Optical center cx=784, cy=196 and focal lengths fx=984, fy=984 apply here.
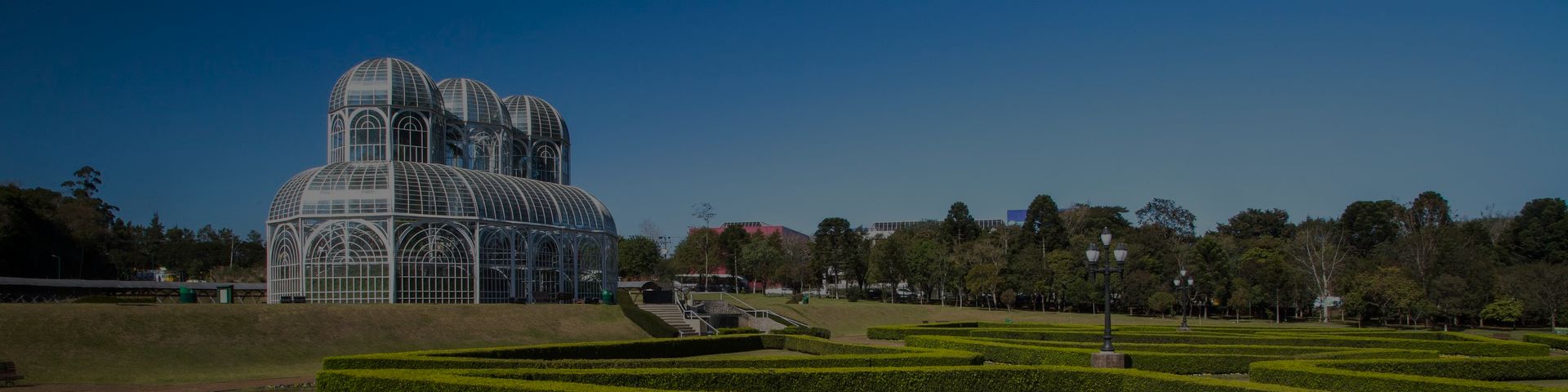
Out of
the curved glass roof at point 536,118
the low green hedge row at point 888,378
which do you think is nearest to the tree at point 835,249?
the curved glass roof at point 536,118

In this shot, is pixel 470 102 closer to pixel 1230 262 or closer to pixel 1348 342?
pixel 1348 342

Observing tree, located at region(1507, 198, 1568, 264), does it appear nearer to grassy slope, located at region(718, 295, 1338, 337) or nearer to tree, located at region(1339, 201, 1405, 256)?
tree, located at region(1339, 201, 1405, 256)

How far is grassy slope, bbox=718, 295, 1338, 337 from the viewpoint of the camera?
61.2 metres

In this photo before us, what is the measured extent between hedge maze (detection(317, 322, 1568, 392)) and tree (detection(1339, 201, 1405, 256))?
67.4 meters

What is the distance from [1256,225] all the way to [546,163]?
84549mm

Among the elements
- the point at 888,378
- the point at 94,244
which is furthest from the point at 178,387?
the point at 94,244

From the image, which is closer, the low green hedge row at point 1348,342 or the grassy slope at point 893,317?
the low green hedge row at point 1348,342

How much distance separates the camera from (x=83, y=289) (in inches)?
1971

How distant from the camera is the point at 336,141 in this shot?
5359 cm

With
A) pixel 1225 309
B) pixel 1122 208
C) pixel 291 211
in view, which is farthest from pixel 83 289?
pixel 1122 208

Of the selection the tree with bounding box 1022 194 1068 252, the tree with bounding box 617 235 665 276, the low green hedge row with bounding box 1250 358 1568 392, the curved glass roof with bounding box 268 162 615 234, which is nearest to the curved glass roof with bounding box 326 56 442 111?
the curved glass roof with bounding box 268 162 615 234

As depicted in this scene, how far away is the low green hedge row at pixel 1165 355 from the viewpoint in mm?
28531

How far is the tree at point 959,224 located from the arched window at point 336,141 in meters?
65.9

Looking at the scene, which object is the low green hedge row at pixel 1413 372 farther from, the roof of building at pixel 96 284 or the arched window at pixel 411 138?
the roof of building at pixel 96 284
